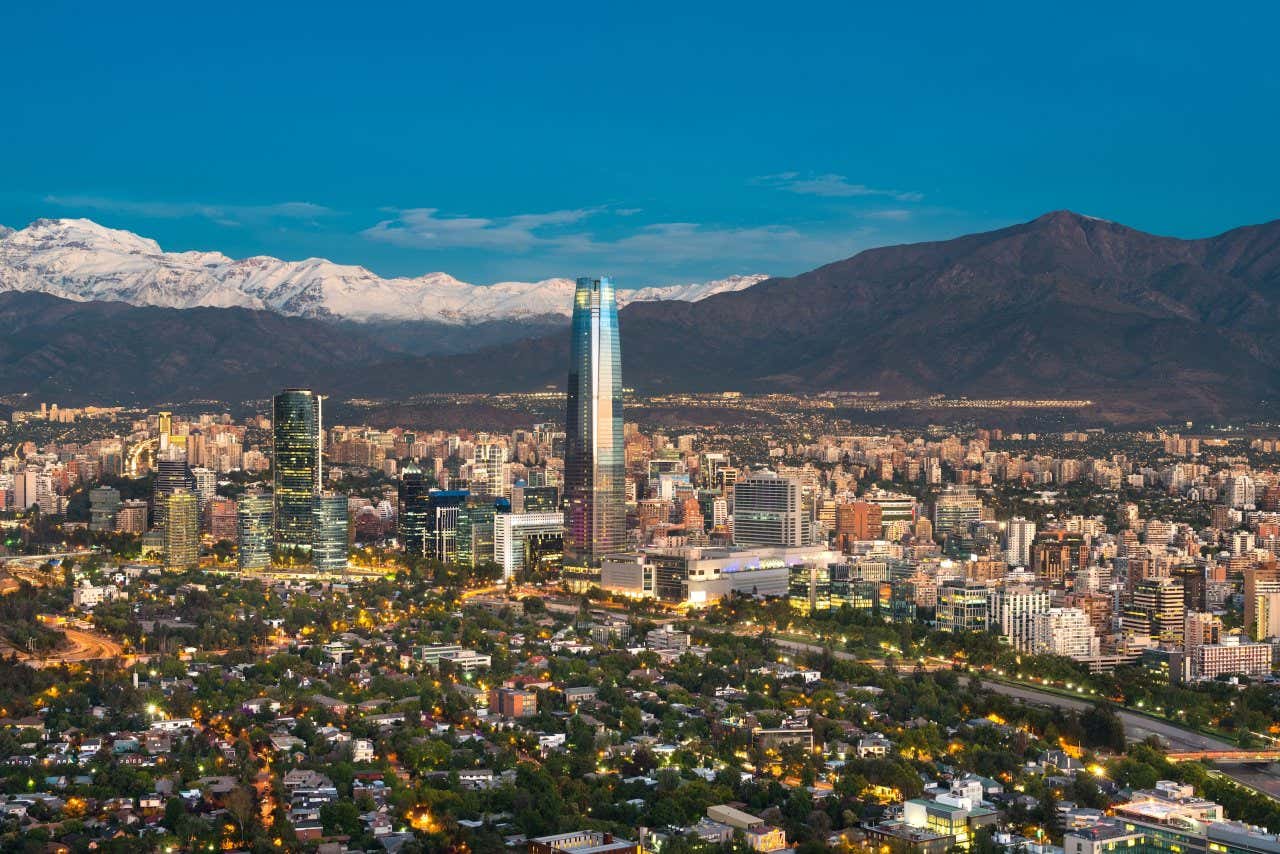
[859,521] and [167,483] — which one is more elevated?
[167,483]

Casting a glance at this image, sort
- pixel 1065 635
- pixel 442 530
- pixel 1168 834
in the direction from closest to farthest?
pixel 1168 834 < pixel 1065 635 < pixel 442 530

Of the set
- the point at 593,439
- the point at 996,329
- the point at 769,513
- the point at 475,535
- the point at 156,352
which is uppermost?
the point at 996,329

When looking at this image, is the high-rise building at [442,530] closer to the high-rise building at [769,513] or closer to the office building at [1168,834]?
the high-rise building at [769,513]

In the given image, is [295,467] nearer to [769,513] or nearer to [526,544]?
[526,544]

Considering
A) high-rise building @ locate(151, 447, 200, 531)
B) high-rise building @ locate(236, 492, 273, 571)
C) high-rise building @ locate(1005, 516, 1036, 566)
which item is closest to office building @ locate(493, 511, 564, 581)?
high-rise building @ locate(236, 492, 273, 571)

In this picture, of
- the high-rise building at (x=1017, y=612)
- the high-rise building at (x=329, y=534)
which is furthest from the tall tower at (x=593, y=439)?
the high-rise building at (x=1017, y=612)

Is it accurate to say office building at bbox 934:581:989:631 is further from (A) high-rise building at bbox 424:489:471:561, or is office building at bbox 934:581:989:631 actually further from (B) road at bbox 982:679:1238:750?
(A) high-rise building at bbox 424:489:471:561

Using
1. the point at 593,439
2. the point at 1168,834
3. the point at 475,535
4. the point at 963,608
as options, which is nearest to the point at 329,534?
the point at 475,535
